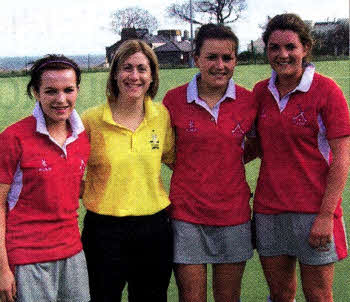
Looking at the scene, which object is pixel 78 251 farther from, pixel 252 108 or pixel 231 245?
pixel 252 108

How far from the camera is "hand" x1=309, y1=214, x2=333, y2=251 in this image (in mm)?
2945

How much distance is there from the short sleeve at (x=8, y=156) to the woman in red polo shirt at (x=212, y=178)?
0.89m

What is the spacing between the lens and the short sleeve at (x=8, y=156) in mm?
2592

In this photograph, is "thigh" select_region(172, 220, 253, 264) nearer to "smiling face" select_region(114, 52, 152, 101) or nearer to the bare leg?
the bare leg

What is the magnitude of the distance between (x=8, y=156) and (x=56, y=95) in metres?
0.37

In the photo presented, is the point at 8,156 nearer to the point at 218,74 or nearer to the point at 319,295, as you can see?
the point at 218,74

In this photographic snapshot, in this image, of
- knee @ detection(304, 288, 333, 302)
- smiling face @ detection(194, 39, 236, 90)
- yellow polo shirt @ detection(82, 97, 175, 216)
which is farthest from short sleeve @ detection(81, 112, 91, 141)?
knee @ detection(304, 288, 333, 302)

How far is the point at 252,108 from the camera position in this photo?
10.5ft

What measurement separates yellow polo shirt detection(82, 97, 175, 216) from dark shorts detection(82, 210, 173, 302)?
0.18 ft

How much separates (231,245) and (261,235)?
0.17m

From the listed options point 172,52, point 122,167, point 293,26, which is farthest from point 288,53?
point 172,52

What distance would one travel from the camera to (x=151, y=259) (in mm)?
3047

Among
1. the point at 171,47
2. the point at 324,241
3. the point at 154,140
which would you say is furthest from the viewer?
the point at 171,47

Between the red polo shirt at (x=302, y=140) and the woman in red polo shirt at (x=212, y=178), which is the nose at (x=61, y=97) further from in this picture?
the red polo shirt at (x=302, y=140)
